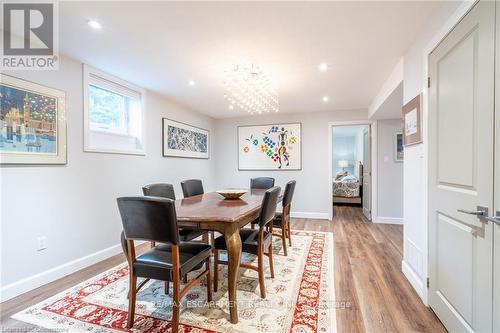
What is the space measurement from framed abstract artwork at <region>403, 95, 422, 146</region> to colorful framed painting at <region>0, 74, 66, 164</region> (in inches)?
135

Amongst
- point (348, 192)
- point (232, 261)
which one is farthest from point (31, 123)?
point (348, 192)

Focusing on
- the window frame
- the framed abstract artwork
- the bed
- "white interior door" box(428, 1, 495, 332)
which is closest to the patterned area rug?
"white interior door" box(428, 1, 495, 332)

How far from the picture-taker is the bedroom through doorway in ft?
16.9

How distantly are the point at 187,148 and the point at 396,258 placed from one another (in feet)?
12.5

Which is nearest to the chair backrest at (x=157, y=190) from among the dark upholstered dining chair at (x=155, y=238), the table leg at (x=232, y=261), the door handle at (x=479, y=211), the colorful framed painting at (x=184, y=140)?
the dark upholstered dining chair at (x=155, y=238)

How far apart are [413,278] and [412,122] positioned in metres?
1.45

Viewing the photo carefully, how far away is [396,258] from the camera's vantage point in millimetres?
2820

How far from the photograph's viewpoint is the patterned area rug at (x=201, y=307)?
5.29 ft

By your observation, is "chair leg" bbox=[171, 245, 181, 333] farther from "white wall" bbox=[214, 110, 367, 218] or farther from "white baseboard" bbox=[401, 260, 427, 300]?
"white wall" bbox=[214, 110, 367, 218]

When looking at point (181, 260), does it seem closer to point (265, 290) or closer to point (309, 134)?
point (265, 290)

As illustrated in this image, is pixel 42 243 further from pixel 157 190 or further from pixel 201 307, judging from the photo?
pixel 201 307

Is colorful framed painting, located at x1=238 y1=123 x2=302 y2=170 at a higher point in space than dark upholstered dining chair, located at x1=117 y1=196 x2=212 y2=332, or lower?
higher

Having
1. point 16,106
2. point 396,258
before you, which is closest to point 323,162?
point 396,258

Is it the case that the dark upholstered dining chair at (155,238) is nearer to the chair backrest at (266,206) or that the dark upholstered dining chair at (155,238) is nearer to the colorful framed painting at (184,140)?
the chair backrest at (266,206)
